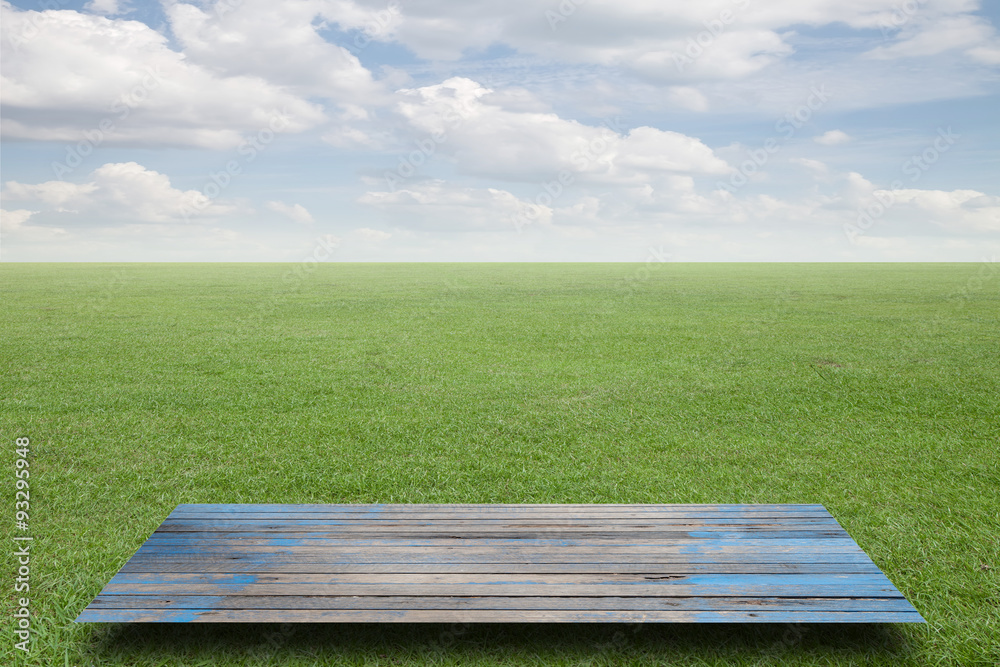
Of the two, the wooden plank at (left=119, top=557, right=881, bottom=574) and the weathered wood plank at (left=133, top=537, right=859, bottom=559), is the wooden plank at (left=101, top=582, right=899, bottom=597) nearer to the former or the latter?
the wooden plank at (left=119, top=557, right=881, bottom=574)

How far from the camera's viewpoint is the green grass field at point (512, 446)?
393 centimetres

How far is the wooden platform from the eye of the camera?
3.65 meters

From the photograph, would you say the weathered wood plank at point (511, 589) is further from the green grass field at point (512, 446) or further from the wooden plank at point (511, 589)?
the green grass field at point (512, 446)

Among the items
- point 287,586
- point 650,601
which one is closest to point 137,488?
point 287,586

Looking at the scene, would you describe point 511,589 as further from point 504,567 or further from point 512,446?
point 512,446

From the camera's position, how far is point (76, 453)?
757 cm

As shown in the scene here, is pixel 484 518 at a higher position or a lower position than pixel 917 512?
higher

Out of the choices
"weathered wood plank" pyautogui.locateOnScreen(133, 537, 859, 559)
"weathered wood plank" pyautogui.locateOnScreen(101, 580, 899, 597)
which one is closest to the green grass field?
"weathered wood plank" pyautogui.locateOnScreen(101, 580, 899, 597)

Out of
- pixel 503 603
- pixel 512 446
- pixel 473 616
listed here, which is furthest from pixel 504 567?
pixel 512 446

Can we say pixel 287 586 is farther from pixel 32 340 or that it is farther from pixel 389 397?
pixel 32 340

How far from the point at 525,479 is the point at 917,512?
11.6ft

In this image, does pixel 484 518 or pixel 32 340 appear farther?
pixel 32 340

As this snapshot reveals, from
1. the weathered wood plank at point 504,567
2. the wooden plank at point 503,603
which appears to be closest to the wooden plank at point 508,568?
the weathered wood plank at point 504,567

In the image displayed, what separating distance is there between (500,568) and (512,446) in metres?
3.77
